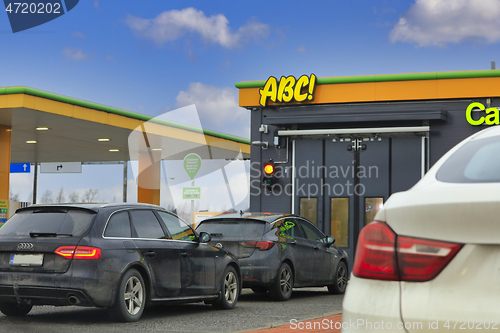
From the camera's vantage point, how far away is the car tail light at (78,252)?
25.0 ft

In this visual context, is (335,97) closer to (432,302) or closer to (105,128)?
(105,128)

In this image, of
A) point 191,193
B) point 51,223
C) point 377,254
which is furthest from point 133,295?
point 191,193

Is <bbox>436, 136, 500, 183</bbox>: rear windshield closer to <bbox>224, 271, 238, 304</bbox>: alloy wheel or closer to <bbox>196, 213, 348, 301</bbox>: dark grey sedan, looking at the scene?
<bbox>224, 271, 238, 304</bbox>: alloy wheel

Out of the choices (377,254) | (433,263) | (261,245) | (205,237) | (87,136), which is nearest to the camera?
(433,263)

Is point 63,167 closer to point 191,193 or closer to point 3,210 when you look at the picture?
point 3,210

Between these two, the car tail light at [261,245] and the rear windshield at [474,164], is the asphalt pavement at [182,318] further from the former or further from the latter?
the rear windshield at [474,164]

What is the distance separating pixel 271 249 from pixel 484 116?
32.5 ft

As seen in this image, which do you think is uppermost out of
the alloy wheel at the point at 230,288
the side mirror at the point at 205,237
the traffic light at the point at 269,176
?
the traffic light at the point at 269,176

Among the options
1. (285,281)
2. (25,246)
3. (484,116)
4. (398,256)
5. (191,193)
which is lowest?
(285,281)

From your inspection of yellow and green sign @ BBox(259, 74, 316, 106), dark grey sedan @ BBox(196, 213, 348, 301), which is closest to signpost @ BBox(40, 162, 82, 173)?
yellow and green sign @ BBox(259, 74, 316, 106)

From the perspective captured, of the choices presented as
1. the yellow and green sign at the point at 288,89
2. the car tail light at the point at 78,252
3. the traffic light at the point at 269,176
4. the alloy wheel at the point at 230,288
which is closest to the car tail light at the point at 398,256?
the car tail light at the point at 78,252

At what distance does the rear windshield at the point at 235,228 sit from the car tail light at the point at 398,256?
8860mm

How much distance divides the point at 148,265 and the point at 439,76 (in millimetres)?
13187

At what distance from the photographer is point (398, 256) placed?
8.49 feet
